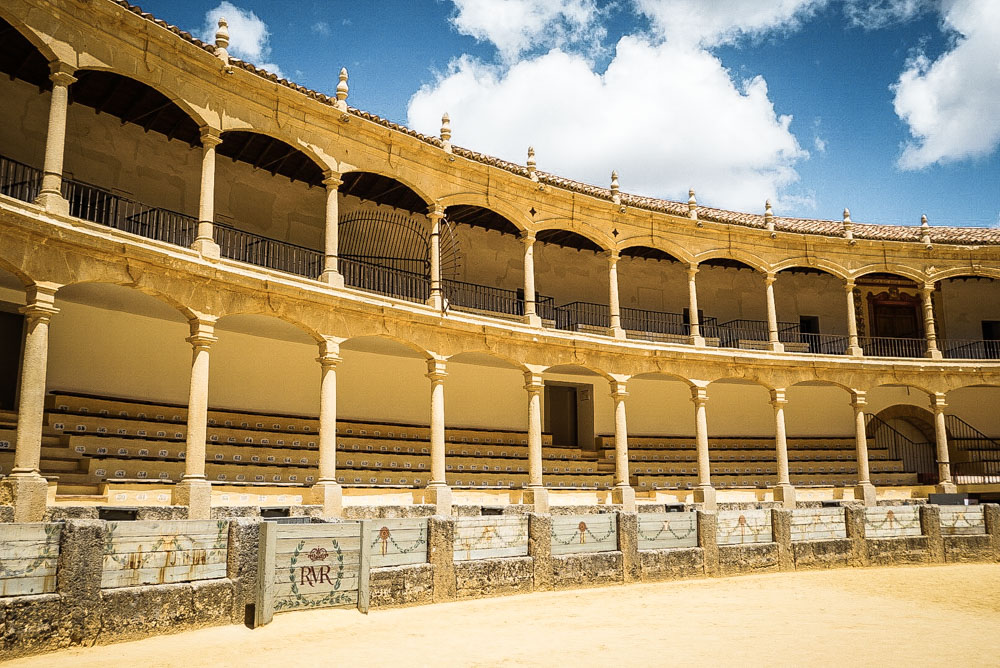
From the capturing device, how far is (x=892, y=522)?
1645 centimetres

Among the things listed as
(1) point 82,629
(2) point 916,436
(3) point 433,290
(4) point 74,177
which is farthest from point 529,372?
(2) point 916,436

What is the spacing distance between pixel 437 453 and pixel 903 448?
58.5ft

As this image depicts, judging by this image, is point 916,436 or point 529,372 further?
point 916,436

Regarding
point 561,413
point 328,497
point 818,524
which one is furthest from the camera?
point 561,413

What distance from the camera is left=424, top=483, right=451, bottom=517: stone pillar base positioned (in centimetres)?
1581

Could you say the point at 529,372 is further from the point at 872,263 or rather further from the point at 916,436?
the point at 916,436

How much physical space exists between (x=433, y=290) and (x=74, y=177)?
703 cm

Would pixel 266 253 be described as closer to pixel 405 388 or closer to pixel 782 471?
pixel 405 388

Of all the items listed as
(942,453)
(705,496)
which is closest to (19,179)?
(705,496)

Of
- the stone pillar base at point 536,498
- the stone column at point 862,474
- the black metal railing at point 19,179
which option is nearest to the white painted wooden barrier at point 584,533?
the stone pillar base at point 536,498

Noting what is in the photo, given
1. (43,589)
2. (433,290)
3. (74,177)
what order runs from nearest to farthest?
1. (43,589)
2. (74,177)
3. (433,290)

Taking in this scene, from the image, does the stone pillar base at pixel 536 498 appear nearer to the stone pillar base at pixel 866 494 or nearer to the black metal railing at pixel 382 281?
the black metal railing at pixel 382 281

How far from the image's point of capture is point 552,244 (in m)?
23.5

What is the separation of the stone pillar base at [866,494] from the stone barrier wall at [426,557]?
180 inches
